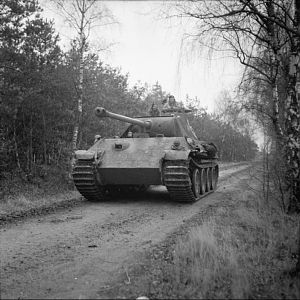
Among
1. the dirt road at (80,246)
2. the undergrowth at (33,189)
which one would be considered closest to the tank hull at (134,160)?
the dirt road at (80,246)

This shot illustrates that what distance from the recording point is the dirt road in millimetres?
3740

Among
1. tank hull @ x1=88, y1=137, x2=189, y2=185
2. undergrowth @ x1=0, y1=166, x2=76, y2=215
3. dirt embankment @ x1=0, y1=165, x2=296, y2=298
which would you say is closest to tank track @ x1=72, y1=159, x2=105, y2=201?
tank hull @ x1=88, y1=137, x2=189, y2=185

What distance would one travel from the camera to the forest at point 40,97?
11.7 metres

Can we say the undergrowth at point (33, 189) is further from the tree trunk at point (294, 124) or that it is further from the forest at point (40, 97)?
the tree trunk at point (294, 124)

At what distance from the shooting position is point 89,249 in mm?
5129

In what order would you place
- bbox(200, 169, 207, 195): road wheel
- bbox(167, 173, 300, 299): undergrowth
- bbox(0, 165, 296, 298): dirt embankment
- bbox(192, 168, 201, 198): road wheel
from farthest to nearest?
bbox(200, 169, 207, 195): road wheel
bbox(192, 168, 201, 198): road wheel
bbox(0, 165, 296, 298): dirt embankment
bbox(167, 173, 300, 299): undergrowth

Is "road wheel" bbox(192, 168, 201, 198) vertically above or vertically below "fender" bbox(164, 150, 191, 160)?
below

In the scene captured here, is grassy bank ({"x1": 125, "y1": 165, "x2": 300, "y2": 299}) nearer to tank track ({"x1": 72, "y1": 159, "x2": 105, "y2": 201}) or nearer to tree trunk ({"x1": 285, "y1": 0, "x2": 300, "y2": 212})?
tree trunk ({"x1": 285, "y1": 0, "x2": 300, "y2": 212})

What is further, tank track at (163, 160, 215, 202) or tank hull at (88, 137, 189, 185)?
tank hull at (88, 137, 189, 185)

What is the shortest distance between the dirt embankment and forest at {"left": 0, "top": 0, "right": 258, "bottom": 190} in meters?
4.97

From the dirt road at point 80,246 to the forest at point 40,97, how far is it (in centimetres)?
493

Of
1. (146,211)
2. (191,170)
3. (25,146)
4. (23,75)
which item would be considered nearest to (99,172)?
(146,211)

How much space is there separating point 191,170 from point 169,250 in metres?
5.52

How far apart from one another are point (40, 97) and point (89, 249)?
834cm
